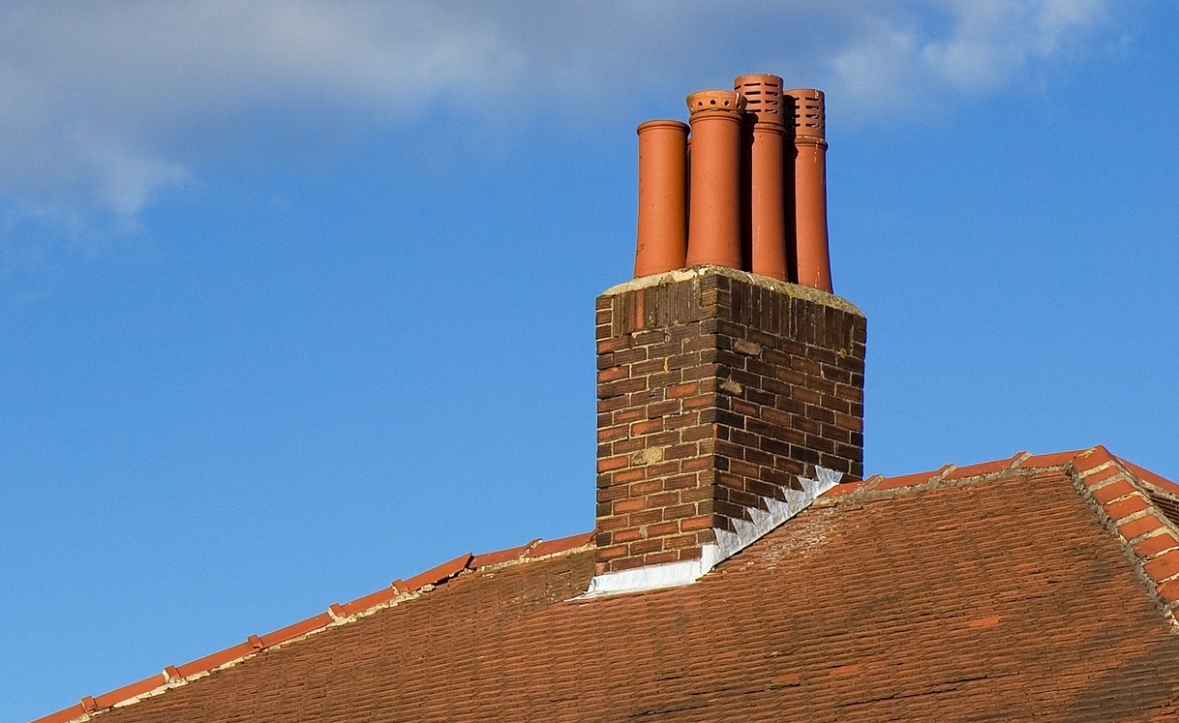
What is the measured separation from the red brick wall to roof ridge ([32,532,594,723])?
1.05m

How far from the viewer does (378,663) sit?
15.1 meters

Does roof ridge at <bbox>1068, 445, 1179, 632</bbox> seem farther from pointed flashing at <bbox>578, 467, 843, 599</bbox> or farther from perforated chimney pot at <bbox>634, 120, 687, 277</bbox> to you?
perforated chimney pot at <bbox>634, 120, 687, 277</bbox>

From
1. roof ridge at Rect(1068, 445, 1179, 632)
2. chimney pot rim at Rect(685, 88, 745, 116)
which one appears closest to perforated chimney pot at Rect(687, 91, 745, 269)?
chimney pot rim at Rect(685, 88, 745, 116)

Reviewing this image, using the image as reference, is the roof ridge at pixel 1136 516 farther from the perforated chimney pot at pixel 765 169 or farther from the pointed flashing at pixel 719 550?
the perforated chimney pot at pixel 765 169

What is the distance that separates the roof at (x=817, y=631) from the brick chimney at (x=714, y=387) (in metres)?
0.28

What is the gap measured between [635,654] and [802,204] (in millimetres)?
3816

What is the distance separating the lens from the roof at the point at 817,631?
11773mm

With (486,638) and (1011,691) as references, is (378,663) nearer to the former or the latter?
(486,638)

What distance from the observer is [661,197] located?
15812 mm

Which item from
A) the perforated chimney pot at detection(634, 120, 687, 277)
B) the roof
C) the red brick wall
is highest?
the perforated chimney pot at detection(634, 120, 687, 277)

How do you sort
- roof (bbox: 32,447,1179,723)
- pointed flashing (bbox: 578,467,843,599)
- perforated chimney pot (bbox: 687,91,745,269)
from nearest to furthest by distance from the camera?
roof (bbox: 32,447,1179,723) → pointed flashing (bbox: 578,467,843,599) → perforated chimney pot (bbox: 687,91,745,269)

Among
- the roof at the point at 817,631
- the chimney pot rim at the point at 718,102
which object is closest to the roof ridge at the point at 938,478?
the roof at the point at 817,631

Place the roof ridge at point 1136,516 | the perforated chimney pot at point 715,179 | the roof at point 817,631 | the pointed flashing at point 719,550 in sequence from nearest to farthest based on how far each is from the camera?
1. the roof at point 817,631
2. the roof ridge at point 1136,516
3. the pointed flashing at point 719,550
4. the perforated chimney pot at point 715,179

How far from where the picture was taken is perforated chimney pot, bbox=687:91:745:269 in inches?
609
